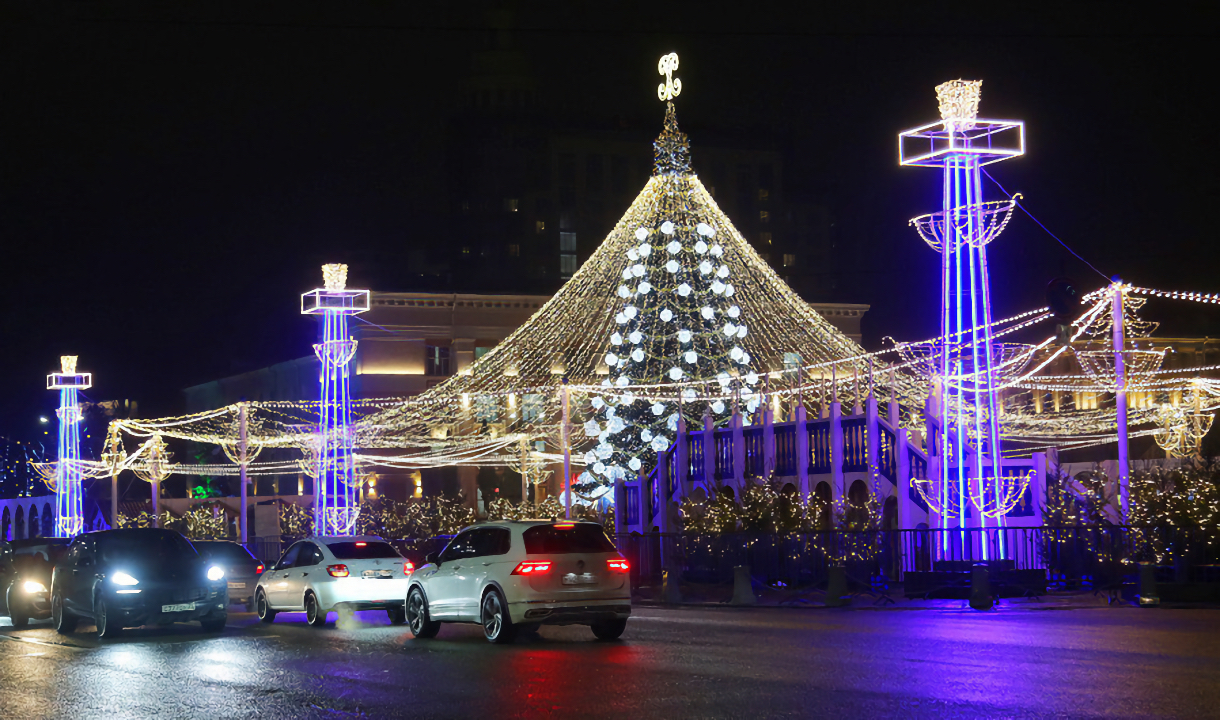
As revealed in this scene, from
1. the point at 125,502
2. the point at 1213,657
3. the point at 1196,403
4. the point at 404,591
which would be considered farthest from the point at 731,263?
the point at 125,502

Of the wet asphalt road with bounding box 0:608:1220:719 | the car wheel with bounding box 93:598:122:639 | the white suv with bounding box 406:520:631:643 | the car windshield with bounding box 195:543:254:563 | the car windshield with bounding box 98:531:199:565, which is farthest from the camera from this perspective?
the car windshield with bounding box 195:543:254:563

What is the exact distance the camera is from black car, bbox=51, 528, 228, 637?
19.9 meters

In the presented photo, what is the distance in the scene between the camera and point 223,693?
41.7 feet

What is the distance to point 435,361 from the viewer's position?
74500 millimetres

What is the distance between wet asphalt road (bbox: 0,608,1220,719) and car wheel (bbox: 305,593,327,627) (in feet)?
4.16

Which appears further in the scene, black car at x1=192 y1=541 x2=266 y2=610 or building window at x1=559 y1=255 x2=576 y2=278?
building window at x1=559 y1=255 x2=576 y2=278

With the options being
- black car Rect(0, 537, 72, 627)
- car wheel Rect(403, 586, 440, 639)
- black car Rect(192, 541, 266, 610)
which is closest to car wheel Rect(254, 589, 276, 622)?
black car Rect(0, 537, 72, 627)

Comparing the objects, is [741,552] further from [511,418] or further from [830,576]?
[511,418]

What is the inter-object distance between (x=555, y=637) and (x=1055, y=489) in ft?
48.2

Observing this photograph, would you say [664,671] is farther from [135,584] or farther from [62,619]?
[62,619]

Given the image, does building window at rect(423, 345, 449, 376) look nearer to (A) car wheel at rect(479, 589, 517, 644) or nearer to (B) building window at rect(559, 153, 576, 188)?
(B) building window at rect(559, 153, 576, 188)

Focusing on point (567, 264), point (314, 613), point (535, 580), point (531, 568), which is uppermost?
point (567, 264)

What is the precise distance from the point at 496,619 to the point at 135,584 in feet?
19.4

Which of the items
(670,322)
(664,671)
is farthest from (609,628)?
(670,322)
